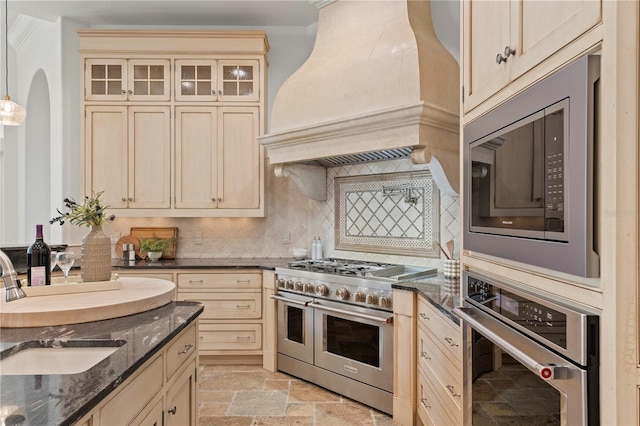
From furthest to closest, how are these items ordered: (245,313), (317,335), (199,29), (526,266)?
1. (199,29)
2. (245,313)
3. (317,335)
4. (526,266)

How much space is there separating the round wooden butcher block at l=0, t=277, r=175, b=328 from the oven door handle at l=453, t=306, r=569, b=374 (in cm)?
136

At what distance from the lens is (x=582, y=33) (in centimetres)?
91

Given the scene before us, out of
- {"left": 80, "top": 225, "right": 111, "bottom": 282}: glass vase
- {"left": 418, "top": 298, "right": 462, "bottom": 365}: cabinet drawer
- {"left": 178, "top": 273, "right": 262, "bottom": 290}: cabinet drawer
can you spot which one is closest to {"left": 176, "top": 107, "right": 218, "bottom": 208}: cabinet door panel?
{"left": 178, "top": 273, "right": 262, "bottom": 290}: cabinet drawer

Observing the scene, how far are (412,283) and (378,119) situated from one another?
108 centimetres

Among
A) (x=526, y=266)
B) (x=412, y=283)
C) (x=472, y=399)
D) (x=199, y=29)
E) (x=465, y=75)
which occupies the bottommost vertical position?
(x=472, y=399)

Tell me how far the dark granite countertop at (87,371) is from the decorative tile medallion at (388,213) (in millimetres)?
1914

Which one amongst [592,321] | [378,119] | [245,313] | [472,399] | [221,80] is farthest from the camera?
[221,80]

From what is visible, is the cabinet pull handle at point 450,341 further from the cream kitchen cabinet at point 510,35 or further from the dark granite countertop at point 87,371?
the dark granite countertop at point 87,371

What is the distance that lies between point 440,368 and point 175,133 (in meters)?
3.04

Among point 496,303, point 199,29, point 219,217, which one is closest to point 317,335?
point 219,217

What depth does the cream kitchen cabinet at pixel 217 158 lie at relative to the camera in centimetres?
381

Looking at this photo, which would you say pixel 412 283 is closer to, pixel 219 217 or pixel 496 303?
pixel 496 303

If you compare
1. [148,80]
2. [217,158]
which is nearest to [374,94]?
[217,158]

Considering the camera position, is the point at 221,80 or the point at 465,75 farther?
the point at 221,80
